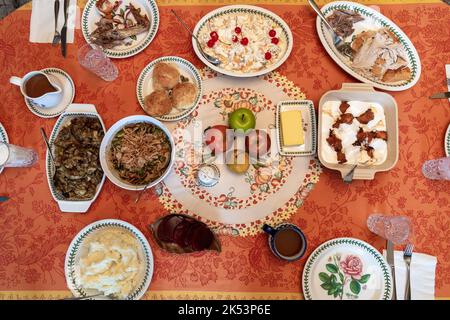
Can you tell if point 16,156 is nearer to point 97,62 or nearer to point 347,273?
point 97,62

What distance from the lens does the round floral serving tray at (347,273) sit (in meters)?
1.48

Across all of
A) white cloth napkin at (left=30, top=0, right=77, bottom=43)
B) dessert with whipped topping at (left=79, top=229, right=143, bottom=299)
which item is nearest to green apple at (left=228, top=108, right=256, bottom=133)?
dessert with whipped topping at (left=79, top=229, right=143, bottom=299)

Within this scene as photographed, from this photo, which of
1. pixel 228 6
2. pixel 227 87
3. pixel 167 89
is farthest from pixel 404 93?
pixel 167 89

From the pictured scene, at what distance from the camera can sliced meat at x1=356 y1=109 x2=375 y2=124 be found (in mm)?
1604

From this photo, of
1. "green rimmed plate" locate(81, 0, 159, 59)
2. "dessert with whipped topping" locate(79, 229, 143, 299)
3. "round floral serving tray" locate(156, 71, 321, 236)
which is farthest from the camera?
"green rimmed plate" locate(81, 0, 159, 59)

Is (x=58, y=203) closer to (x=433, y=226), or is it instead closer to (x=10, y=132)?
(x=10, y=132)

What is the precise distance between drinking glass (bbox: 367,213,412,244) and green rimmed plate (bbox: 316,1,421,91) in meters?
0.58

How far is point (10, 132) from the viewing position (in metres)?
1.67

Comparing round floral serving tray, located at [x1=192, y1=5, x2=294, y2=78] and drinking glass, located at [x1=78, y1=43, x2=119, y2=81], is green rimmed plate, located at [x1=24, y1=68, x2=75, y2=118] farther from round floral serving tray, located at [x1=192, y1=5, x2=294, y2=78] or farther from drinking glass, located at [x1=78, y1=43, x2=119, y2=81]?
round floral serving tray, located at [x1=192, y1=5, x2=294, y2=78]

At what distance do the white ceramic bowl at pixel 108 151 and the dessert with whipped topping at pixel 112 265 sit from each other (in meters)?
0.22

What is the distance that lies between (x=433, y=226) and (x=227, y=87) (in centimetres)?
108

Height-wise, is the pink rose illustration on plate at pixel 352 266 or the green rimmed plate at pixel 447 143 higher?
the green rimmed plate at pixel 447 143

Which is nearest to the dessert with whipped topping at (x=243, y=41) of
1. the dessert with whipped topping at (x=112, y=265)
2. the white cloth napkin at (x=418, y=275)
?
the dessert with whipped topping at (x=112, y=265)

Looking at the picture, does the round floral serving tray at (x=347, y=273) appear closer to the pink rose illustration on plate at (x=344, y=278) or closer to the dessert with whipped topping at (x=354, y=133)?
the pink rose illustration on plate at (x=344, y=278)
